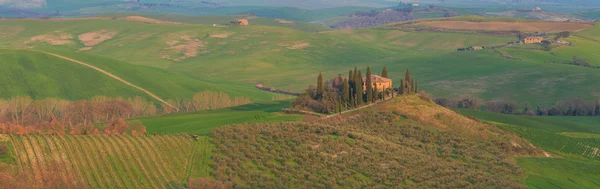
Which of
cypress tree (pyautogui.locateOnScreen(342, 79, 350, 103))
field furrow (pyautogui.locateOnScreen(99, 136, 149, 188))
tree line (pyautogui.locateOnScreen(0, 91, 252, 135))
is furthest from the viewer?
tree line (pyautogui.locateOnScreen(0, 91, 252, 135))

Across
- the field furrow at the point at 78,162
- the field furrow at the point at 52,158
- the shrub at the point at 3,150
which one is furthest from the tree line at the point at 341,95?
the shrub at the point at 3,150

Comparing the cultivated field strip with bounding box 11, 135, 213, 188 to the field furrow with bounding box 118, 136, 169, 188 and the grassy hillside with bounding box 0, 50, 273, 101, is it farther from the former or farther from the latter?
the grassy hillside with bounding box 0, 50, 273, 101

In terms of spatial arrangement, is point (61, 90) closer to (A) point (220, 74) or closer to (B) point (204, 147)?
(A) point (220, 74)

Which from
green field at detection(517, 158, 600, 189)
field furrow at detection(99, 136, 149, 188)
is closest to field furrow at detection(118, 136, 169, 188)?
field furrow at detection(99, 136, 149, 188)

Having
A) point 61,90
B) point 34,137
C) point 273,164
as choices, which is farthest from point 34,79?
point 273,164

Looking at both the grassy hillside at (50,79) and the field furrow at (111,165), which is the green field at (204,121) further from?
the grassy hillside at (50,79)

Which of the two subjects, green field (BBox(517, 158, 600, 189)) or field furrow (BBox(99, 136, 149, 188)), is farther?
green field (BBox(517, 158, 600, 189))

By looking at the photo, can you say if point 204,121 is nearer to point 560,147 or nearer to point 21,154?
point 21,154
